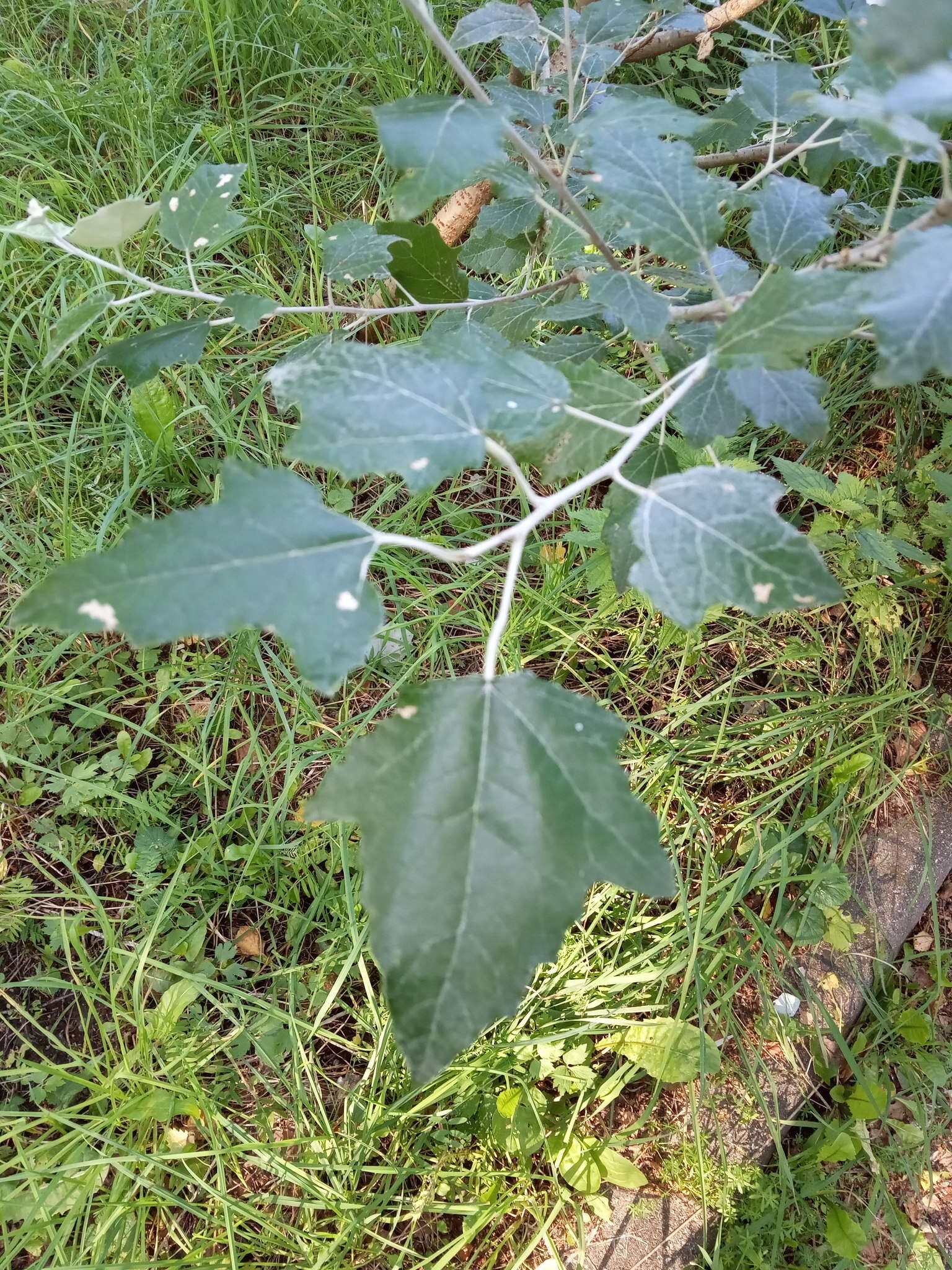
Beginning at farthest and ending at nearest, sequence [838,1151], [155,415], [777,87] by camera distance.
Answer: [155,415]
[838,1151]
[777,87]

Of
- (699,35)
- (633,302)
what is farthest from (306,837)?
(699,35)

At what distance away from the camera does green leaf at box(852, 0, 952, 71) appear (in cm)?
45

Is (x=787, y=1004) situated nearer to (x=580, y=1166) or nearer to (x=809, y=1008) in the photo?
(x=809, y=1008)

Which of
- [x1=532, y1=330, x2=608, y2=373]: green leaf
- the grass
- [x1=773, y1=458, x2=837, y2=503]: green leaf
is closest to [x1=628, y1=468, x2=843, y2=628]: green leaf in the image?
[x1=532, y1=330, x2=608, y2=373]: green leaf

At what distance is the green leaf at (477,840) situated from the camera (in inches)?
18.4

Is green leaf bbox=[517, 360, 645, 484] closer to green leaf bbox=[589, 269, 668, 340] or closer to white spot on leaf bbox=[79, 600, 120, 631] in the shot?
green leaf bbox=[589, 269, 668, 340]

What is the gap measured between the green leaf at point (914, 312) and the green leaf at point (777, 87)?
0.56m

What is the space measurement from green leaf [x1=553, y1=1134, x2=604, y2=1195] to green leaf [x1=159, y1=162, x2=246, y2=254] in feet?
5.02

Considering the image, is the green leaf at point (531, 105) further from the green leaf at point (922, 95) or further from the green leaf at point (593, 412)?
the green leaf at point (922, 95)

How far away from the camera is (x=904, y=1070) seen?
1589 millimetres

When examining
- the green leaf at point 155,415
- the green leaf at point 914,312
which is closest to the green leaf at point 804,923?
the green leaf at point 914,312

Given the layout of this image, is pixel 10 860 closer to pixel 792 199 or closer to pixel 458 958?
pixel 458 958

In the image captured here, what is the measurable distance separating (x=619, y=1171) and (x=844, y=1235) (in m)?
0.44

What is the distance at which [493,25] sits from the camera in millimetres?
993
